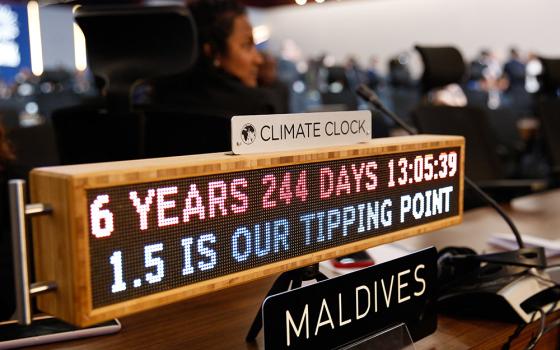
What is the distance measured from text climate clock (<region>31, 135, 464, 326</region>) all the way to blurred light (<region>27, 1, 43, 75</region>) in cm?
1149

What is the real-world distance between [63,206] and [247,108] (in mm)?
1255

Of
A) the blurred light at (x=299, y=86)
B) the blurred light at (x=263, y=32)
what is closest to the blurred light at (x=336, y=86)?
the blurred light at (x=299, y=86)

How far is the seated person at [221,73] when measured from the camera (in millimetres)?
1832

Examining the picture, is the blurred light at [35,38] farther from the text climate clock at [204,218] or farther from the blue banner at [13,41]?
the text climate clock at [204,218]

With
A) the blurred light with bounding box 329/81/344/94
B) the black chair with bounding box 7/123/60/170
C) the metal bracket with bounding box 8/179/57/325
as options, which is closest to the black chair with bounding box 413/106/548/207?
the black chair with bounding box 7/123/60/170

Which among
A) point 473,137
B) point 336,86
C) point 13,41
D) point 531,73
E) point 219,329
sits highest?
point 13,41

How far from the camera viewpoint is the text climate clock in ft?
1.98

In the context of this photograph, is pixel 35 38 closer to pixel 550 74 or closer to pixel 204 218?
pixel 550 74

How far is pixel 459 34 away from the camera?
1112 cm

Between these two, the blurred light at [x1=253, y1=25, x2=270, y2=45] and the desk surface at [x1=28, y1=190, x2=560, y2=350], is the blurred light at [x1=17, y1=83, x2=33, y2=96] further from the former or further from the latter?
the desk surface at [x1=28, y1=190, x2=560, y2=350]

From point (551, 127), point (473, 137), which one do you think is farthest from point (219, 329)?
point (551, 127)

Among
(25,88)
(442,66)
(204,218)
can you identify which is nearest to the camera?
(204,218)

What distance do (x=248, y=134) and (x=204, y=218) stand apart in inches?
4.4

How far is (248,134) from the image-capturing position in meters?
0.73
